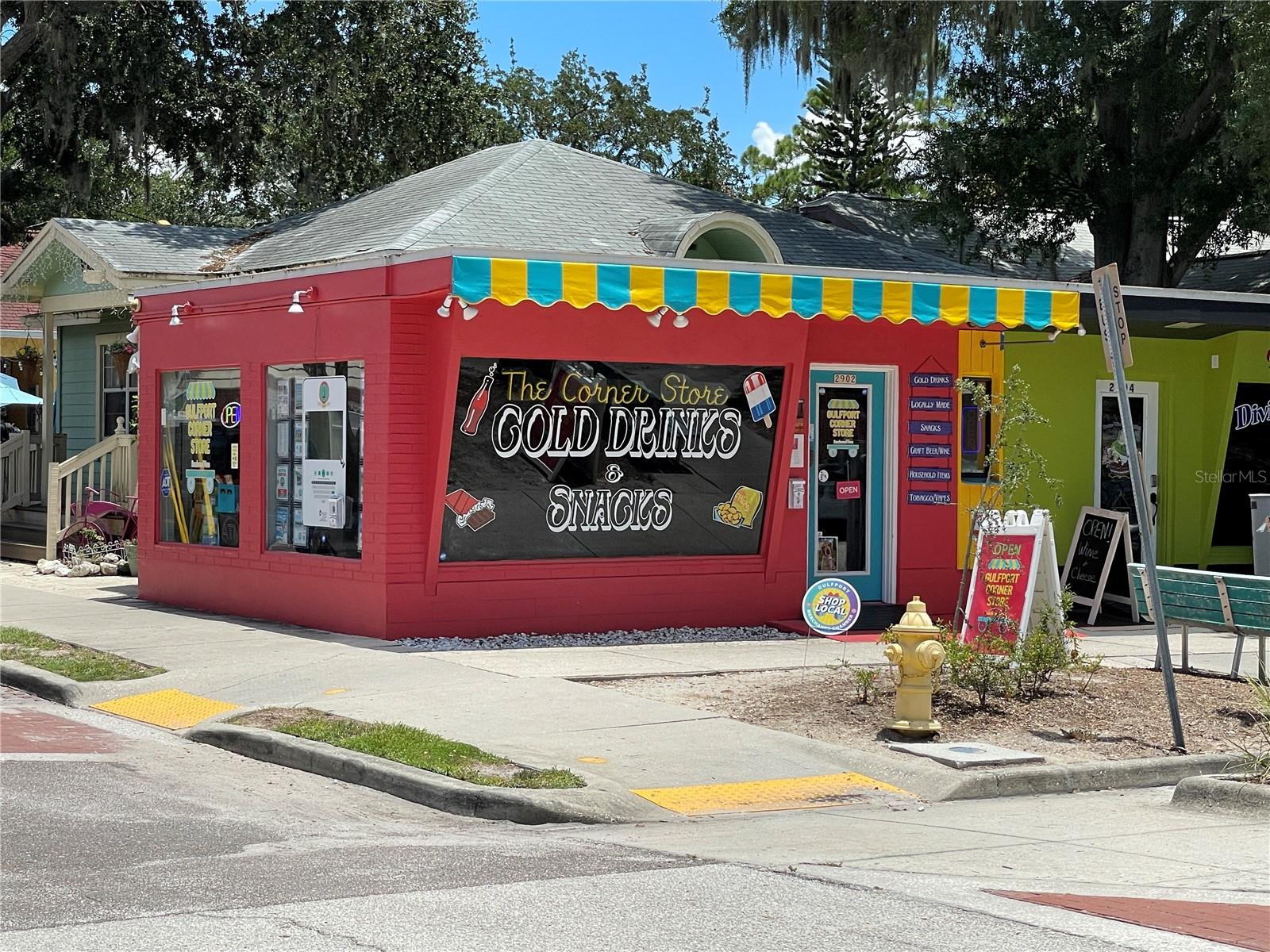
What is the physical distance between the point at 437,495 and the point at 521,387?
50.5 inches

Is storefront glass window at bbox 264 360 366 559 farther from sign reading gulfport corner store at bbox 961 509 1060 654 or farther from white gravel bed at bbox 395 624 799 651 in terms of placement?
sign reading gulfport corner store at bbox 961 509 1060 654

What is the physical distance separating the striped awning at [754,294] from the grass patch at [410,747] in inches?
153

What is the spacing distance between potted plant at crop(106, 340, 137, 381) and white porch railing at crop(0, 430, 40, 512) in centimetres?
232

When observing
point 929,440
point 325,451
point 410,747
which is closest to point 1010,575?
point 929,440

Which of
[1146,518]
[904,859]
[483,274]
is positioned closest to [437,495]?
[483,274]

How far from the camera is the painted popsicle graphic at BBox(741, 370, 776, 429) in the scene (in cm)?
1481

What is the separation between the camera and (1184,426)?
1820 centimetres

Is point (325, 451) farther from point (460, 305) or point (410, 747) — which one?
point (410, 747)

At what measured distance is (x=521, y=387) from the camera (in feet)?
45.2

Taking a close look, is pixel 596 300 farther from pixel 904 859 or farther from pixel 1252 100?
pixel 1252 100

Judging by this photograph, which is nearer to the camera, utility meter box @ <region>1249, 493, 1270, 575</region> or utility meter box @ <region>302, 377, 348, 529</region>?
utility meter box @ <region>302, 377, 348, 529</region>

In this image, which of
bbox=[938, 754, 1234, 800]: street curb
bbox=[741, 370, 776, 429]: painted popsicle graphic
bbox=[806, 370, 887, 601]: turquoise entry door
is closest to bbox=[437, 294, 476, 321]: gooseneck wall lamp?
bbox=[741, 370, 776, 429]: painted popsicle graphic

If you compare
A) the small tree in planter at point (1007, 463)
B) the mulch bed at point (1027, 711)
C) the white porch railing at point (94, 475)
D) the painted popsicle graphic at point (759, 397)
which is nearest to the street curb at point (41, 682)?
the mulch bed at point (1027, 711)

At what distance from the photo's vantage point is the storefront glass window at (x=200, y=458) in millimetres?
15656
